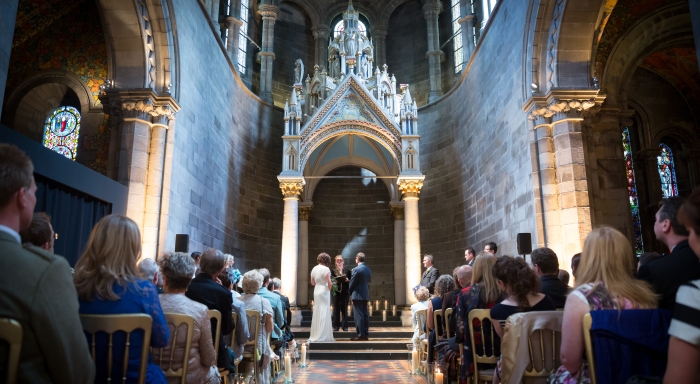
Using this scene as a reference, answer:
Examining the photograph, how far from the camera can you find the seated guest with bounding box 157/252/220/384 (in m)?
2.98

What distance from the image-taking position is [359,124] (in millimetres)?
12875

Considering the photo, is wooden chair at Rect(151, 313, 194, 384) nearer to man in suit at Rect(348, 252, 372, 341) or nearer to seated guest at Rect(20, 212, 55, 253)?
seated guest at Rect(20, 212, 55, 253)

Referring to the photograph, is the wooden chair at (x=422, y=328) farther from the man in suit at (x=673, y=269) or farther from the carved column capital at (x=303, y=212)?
the carved column capital at (x=303, y=212)

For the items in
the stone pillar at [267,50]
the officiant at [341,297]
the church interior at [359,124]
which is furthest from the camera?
the stone pillar at [267,50]

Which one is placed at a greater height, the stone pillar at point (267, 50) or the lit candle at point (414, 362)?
the stone pillar at point (267, 50)

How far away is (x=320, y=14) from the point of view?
17.5 m

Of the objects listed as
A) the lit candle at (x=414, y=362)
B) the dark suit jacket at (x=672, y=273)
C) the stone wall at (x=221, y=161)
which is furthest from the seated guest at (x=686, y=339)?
the stone wall at (x=221, y=161)

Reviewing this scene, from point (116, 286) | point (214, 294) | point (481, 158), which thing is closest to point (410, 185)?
point (481, 158)

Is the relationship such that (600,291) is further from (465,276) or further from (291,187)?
(291,187)

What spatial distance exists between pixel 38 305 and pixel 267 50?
1515cm

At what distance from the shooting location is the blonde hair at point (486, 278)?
3943mm

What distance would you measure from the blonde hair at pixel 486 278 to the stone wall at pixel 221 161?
6282mm

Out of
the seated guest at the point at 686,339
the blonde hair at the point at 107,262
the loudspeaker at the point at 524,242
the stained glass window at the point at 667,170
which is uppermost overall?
the stained glass window at the point at 667,170

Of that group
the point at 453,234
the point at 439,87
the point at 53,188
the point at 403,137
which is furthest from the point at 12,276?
the point at 439,87
